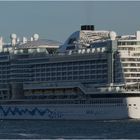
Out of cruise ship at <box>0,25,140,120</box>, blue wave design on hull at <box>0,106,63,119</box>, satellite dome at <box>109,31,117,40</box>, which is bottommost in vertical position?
blue wave design on hull at <box>0,106,63,119</box>

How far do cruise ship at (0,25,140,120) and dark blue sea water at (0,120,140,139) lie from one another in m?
2.12

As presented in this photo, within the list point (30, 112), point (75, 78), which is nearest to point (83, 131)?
point (75, 78)

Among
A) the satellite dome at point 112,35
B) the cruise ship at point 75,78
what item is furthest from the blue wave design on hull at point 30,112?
the satellite dome at point 112,35

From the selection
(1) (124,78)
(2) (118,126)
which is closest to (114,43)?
(1) (124,78)

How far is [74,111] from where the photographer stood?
9781cm

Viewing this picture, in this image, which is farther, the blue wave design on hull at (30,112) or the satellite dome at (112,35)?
the blue wave design on hull at (30,112)

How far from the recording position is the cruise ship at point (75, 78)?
94438 millimetres

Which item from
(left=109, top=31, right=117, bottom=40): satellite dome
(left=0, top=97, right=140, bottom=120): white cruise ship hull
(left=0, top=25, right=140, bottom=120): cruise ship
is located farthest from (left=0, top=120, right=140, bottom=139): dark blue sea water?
(left=109, top=31, right=117, bottom=40): satellite dome

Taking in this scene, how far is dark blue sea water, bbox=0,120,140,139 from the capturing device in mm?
68750

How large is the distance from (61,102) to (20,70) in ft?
32.1

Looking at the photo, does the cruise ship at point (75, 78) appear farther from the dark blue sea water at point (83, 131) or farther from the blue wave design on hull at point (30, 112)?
the dark blue sea water at point (83, 131)

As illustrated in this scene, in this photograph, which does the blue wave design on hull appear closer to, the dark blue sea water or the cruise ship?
the cruise ship

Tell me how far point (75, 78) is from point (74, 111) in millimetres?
3539

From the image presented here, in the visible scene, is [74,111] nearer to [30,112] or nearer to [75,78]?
[75,78]
